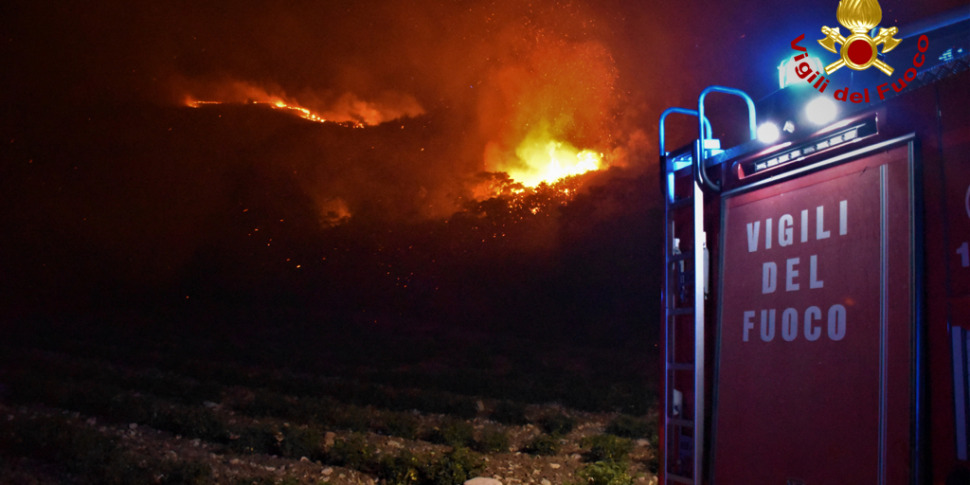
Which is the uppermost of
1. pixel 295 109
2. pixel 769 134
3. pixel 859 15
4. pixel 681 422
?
pixel 295 109

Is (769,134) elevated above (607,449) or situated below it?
above

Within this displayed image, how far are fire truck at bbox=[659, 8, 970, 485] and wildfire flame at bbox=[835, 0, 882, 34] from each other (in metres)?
0.83

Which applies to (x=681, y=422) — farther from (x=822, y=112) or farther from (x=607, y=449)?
(x=607, y=449)

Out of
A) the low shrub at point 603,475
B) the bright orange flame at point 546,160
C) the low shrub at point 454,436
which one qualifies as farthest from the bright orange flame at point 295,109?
the low shrub at point 603,475

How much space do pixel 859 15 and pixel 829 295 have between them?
309 centimetres

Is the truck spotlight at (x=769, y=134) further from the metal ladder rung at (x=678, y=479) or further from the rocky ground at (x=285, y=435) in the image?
the rocky ground at (x=285, y=435)

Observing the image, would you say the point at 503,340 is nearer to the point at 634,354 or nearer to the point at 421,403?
the point at 634,354

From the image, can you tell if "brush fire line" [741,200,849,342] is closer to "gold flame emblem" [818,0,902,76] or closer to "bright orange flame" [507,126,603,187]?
"gold flame emblem" [818,0,902,76]

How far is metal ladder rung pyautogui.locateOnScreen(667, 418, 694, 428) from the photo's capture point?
3781 mm

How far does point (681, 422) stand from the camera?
3.84 m

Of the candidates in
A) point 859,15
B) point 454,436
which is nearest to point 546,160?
point 454,436

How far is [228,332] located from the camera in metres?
33.9

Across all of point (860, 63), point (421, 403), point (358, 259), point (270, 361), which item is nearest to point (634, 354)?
point (270, 361)

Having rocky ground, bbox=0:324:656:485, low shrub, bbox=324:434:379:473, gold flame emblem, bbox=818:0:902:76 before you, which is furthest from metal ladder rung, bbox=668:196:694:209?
low shrub, bbox=324:434:379:473
